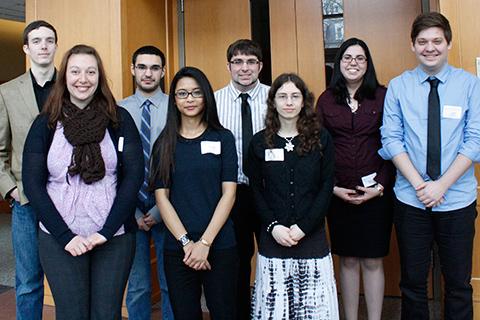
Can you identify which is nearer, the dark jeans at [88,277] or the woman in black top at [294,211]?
the dark jeans at [88,277]

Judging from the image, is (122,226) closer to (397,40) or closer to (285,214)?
(285,214)

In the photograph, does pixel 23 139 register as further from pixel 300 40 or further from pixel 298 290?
pixel 300 40

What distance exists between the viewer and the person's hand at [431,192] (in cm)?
205

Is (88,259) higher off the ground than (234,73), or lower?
lower

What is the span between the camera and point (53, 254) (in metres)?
1.78

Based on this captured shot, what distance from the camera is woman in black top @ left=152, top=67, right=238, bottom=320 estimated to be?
1941mm

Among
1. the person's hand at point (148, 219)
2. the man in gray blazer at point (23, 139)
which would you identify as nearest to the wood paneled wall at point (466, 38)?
the person's hand at point (148, 219)

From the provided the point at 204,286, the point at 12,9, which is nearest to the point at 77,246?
the point at 204,286

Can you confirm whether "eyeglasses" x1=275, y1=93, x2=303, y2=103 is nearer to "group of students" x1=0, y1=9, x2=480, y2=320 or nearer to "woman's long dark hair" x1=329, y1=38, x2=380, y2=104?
"group of students" x1=0, y1=9, x2=480, y2=320

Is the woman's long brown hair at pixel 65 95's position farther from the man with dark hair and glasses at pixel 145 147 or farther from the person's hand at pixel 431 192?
the person's hand at pixel 431 192

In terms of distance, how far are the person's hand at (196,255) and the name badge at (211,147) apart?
0.42 metres

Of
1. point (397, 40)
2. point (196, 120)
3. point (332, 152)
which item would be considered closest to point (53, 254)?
point (196, 120)

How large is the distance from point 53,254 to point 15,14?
20.9 ft

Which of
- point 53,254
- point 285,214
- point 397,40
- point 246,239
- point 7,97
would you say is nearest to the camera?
point 53,254
